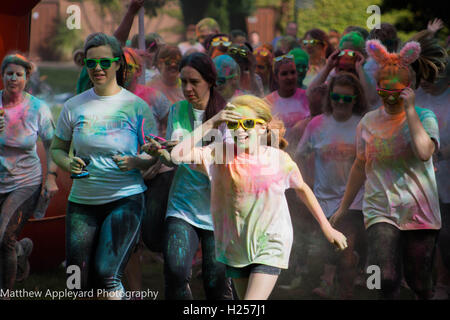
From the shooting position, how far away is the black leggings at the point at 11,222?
20.1ft

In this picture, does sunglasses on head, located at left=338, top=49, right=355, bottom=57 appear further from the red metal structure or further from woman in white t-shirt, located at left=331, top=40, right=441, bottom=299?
the red metal structure

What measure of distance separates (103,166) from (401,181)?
7.01 feet

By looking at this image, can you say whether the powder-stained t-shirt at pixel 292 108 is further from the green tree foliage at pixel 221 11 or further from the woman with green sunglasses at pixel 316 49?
the green tree foliage at pixel 221 11

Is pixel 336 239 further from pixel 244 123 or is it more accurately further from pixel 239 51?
pixel 239 51

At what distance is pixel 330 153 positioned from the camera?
6773mm

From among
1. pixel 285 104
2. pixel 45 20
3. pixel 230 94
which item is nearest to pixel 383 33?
pixel 285 104

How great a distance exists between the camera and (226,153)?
491 centimetres

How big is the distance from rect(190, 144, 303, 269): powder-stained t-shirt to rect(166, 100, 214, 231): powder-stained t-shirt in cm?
48

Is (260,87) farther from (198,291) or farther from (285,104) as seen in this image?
(198,291)

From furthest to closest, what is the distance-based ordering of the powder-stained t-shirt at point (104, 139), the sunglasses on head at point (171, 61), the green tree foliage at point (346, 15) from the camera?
the green tree foliage at point (346, 15), the sunglasses on head at point (171, 61), the powder-stained t-shirt at point (104, 139)

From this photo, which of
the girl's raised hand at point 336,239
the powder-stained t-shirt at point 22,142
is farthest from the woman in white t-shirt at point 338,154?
the powder-stained t-shirt at point 22,142

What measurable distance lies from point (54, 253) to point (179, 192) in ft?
8.66

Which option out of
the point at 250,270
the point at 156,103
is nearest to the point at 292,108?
the point at 156,103

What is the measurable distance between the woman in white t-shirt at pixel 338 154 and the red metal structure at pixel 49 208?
→ 2.46m
